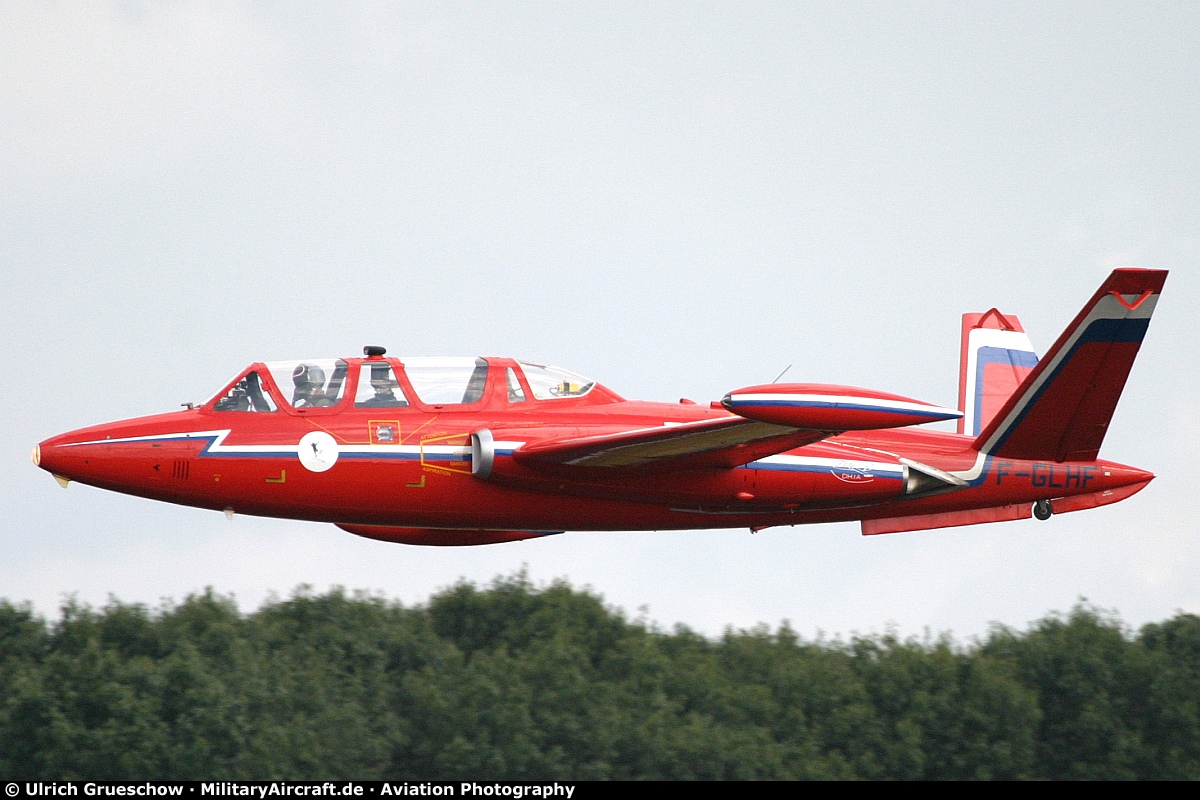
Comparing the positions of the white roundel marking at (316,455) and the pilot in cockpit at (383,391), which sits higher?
the pilot in cockpit at (383,391)

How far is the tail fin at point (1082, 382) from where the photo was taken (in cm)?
2106

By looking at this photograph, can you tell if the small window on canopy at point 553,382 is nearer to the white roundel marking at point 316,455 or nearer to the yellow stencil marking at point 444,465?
the yellow stencil marking at point 444,465

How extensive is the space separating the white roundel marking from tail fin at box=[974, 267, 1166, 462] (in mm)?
9926

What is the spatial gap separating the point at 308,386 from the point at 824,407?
7630mm

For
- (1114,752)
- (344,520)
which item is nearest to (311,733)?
(344,520)

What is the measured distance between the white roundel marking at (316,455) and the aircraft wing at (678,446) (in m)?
2.56

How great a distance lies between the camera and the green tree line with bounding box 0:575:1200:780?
40000 mm

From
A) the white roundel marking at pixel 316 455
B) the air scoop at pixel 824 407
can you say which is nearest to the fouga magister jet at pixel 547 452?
the white roundel marking at pixel 316 455

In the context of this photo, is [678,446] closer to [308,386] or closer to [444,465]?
[444,465]

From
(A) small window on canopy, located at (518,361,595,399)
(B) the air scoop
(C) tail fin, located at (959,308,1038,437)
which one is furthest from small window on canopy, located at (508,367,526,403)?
(C) tail fin, located at (959,308,1038,437)

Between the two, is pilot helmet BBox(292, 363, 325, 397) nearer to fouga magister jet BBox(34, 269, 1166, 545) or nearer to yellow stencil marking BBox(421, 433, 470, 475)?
fouga magister jet BBox(34, 269, 1166, 545)

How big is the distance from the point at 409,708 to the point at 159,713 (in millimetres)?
7868

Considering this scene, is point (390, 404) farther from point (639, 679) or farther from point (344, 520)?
point (639, 679)

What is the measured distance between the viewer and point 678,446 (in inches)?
794
